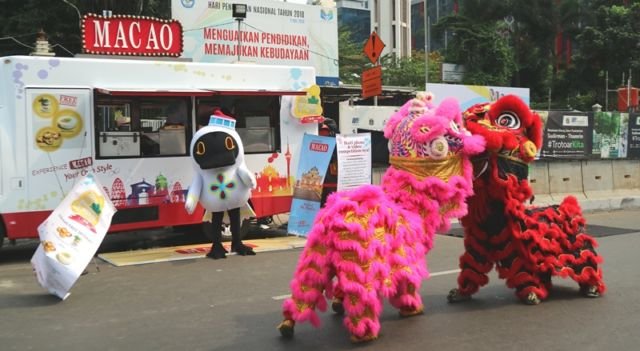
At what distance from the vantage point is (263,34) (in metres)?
23.0

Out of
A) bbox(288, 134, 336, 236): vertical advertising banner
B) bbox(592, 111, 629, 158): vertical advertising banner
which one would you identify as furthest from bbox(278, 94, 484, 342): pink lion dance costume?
bbox(592, 111, 629, 158): vertical advertising banner

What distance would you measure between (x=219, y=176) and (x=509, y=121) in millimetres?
4247

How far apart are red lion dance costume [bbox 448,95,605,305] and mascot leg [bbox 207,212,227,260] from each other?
373 centimetres

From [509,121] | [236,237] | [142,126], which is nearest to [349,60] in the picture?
[142,126]

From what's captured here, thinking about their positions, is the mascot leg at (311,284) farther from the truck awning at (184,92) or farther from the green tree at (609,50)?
the green tree at (609,50)

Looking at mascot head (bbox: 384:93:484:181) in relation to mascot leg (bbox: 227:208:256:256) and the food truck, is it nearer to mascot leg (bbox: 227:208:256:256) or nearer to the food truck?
mascot leg (bbox: 227:208:256:256)

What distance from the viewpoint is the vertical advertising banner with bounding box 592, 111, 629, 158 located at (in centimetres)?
1590

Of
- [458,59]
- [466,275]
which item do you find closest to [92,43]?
[466,275]

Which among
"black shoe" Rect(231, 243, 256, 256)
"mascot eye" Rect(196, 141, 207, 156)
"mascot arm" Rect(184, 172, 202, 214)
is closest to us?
"mascot arm" Rect(184, 172, 202, 214)

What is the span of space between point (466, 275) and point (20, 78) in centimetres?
Result: 630

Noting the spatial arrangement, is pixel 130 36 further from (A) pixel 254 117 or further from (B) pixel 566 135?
(B) pixel 566 135

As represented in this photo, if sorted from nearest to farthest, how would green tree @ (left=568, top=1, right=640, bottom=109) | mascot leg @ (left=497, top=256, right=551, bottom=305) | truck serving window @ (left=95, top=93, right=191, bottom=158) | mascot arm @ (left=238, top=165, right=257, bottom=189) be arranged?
mascot leg @ (left=497, top=256, right=551, bottom=305) < mascot arm @ (left=238, top=165, right=257, bottom=189) < truck serving window @ (left=95, top=93, right=191, bottom=158) < green tree @ (left=568, top=1, right=640, bottom=109)

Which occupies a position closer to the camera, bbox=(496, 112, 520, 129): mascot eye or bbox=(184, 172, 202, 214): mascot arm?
bbox=(496, 112, 520, 129): mascot eye

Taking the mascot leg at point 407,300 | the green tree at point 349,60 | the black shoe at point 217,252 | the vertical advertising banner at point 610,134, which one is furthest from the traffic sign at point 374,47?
the green tree at point 349,60
